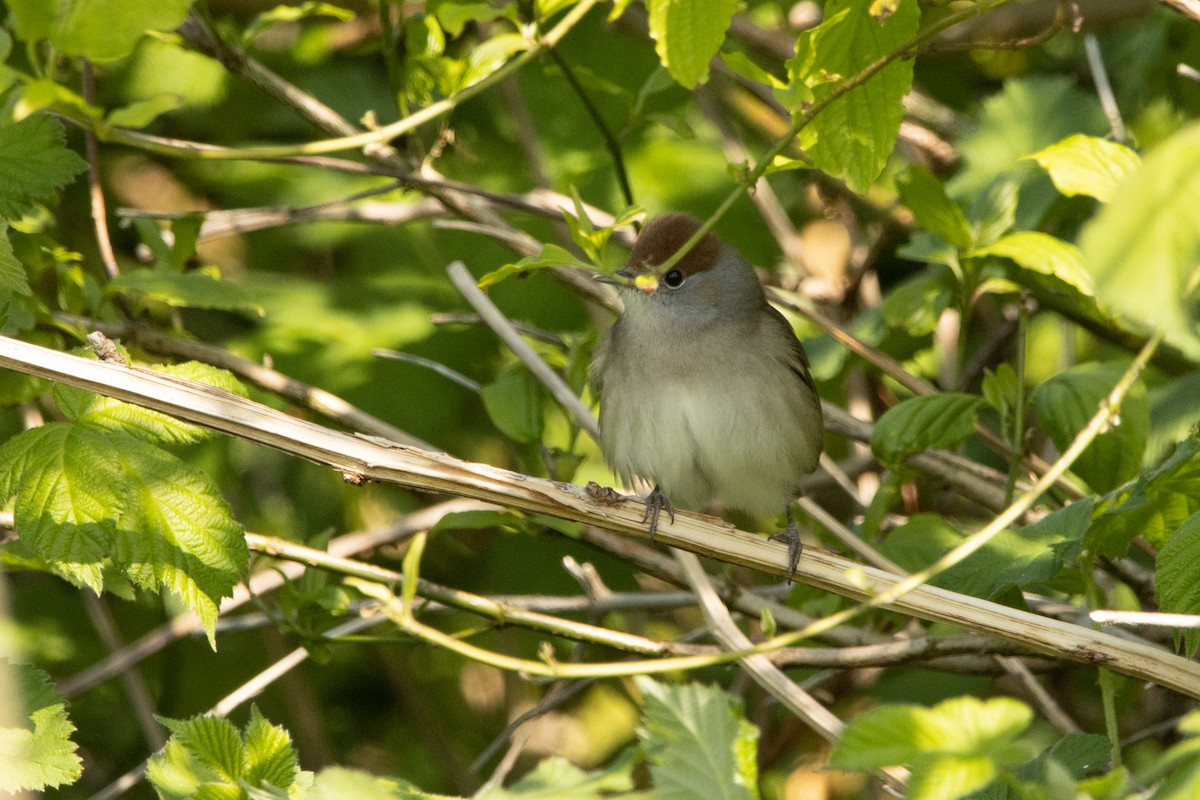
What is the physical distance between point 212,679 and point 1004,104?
330cm

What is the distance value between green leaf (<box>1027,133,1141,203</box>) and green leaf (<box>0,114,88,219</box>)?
1.99 m

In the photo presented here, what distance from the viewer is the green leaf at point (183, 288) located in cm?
283

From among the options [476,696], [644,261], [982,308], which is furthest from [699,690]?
[476,696]

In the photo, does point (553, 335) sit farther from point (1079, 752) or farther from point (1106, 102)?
point (1079, 752)

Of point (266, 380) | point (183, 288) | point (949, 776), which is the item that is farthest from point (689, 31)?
point (266, 380)

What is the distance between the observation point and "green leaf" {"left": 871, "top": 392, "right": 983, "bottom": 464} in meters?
2.70

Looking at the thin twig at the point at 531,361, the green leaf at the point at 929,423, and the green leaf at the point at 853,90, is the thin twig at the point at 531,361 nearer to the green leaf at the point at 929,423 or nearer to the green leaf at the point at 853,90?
the green leaf at the point at 929,423

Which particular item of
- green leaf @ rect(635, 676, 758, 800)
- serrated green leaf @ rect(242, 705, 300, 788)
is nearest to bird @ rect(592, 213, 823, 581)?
serrated green leaf @ rect(242, 705, 300, 788)

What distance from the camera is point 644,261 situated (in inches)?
130

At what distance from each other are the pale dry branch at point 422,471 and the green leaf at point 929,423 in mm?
502

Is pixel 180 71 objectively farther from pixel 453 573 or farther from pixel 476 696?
pixel 476 696

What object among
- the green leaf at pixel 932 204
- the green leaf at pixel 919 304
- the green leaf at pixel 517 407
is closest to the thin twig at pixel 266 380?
the green leaf at pixel 517 407

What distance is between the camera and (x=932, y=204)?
9.54ft

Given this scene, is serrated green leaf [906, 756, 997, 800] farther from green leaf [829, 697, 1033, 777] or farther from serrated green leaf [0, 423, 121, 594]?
serrated green leaf [0, 423, 121, 594]
